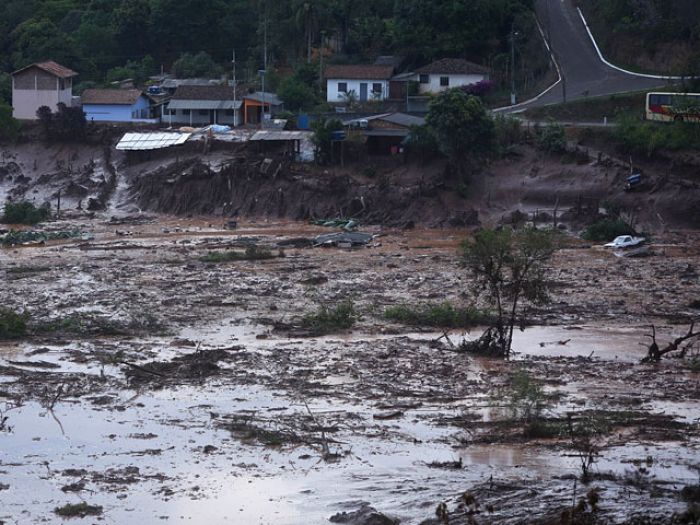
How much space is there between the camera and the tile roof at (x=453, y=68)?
190 ft

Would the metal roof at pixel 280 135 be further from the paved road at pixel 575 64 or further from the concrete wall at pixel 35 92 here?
the concrete wall at pixel 35 92

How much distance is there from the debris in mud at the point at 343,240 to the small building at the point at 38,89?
22.2 m

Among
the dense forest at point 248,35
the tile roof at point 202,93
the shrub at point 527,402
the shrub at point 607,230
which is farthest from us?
the dense forest at point 248,35

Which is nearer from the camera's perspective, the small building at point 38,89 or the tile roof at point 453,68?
the tile roof at point 453,68

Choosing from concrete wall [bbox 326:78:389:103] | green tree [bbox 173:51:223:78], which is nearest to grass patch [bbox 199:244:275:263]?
concrete wall [bbox 326:78:389:103]

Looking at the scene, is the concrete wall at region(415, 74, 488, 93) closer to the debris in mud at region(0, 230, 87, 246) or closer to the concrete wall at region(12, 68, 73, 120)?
the concrete wall at region(12, 68, 73, 120)

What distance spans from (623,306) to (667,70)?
2779cm

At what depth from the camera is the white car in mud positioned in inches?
1587

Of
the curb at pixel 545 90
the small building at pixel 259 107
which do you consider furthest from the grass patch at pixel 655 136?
the small building at pixel 259 107

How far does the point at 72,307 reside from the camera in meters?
31.5

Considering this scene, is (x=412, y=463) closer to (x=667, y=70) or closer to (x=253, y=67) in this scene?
(x=667, y=70)

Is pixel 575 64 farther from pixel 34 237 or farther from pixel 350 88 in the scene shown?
pixel 34 237

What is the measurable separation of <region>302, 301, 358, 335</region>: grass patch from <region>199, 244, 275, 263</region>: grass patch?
9.84 meters

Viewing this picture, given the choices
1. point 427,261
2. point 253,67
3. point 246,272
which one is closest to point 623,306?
point 427,261
